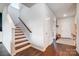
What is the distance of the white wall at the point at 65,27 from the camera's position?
177cm

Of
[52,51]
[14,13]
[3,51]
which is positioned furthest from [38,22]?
[3,51]

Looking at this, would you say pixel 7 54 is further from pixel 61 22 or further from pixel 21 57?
pixel 61 22

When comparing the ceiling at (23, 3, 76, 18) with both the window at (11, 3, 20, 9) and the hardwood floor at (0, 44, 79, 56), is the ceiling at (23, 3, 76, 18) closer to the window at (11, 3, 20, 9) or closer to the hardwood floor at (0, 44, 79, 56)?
the window at (11, 3, 20, 9)

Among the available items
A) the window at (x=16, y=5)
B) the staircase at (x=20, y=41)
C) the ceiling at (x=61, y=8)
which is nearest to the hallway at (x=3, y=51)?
the staircase at (x=20, y=41)

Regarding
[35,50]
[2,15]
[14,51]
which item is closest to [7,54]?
[14,51]

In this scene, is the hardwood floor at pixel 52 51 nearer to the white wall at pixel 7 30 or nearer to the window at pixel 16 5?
the white wall at pixel 7 30

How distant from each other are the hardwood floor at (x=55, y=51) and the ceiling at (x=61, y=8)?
0.48 meters

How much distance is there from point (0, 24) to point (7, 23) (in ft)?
0.36

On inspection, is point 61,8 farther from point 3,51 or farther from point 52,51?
point 3,51

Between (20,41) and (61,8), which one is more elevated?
(61,8)

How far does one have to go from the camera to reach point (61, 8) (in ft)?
5.86

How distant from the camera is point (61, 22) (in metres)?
1.79

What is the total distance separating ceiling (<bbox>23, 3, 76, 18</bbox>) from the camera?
5.79ft

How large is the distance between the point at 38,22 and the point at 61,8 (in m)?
0.42
